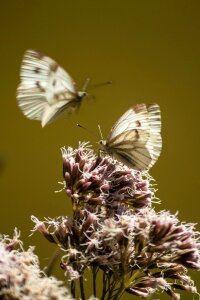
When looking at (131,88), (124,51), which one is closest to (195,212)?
(131,88)

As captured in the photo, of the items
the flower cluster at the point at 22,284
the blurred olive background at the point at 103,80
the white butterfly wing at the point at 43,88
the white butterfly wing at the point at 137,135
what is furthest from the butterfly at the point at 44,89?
the blurred olive background at the point at 103,80

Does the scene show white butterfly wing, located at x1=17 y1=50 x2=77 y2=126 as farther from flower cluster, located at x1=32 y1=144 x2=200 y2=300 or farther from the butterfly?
flower cluster, located at x1=32 y1=144 x2=200 y2=300

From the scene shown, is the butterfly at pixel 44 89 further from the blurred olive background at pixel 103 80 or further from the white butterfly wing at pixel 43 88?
the blurred olive background at pixel 103 80

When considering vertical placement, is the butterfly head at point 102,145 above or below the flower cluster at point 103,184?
above

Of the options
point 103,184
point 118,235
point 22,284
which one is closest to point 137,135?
point 103,184

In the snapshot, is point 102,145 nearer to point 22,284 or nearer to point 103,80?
point 22,284

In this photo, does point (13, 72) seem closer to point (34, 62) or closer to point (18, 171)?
point (18, 171)

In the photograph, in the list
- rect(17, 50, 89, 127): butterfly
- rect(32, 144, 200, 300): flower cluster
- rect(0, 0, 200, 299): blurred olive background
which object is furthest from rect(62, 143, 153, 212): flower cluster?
rect(0, 0, 200, 299): blurred olive background
